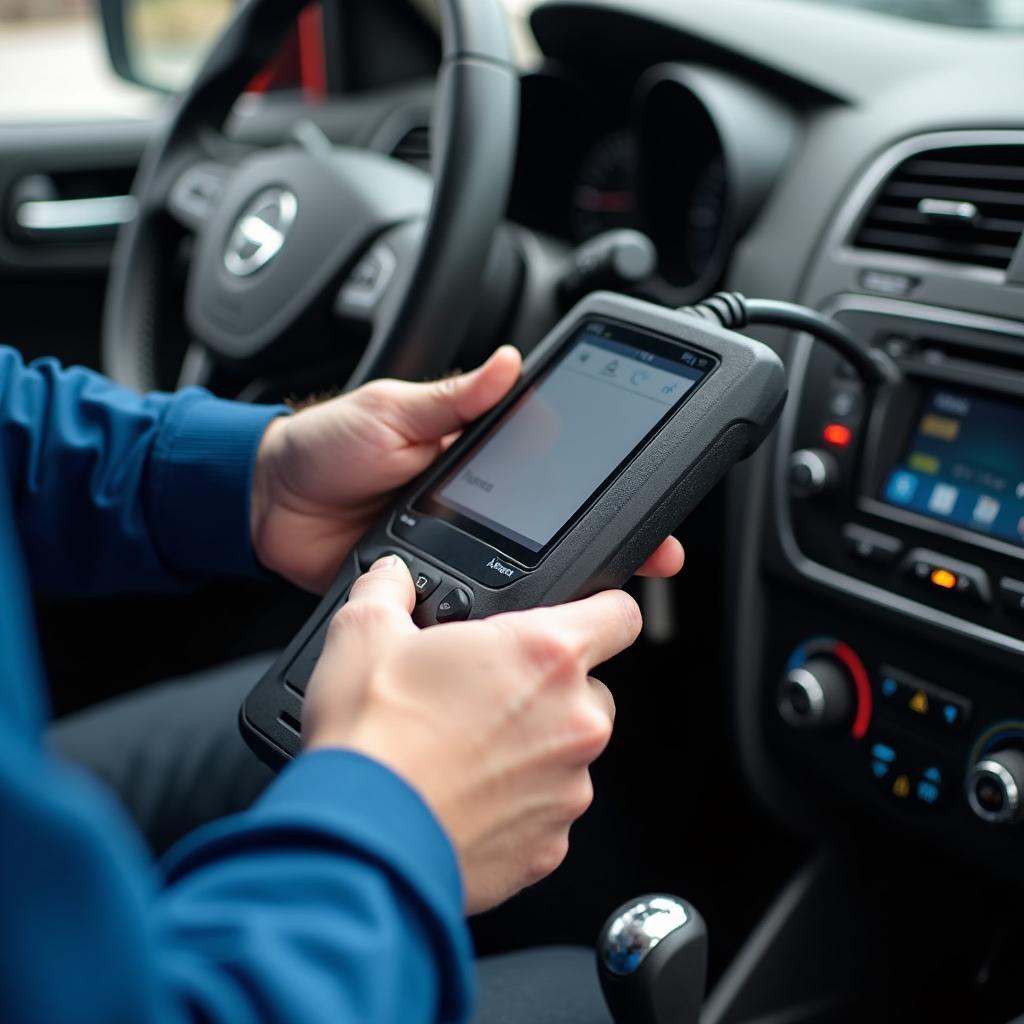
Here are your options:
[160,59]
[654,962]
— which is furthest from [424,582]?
[160,59]

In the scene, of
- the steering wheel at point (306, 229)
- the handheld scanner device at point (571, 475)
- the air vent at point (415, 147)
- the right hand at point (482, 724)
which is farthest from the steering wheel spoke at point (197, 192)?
the right hand at point (482, 724)

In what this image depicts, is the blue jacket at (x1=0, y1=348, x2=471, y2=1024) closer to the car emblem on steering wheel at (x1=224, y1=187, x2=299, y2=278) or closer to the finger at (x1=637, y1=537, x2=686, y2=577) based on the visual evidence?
the finger at (x1=637, y1=537, x2=686, y2=577)

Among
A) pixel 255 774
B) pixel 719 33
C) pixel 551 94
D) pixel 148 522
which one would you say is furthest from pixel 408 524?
pixel 551 94

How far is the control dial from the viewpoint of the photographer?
0.93 metres

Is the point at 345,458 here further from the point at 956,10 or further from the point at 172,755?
the point at 956,10

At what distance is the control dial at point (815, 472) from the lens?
0.93 m

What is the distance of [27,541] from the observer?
846 millimetres

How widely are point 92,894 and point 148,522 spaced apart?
20.3 inches

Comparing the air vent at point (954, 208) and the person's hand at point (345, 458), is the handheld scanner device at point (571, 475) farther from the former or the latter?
the air vent at point (954, 208)

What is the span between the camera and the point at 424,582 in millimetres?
680

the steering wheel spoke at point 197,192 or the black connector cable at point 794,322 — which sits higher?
the black connector cable at point 794,322

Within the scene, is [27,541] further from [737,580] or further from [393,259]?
[737,580]

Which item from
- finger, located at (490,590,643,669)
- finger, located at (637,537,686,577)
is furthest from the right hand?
finger, located at (637,537,686,577)

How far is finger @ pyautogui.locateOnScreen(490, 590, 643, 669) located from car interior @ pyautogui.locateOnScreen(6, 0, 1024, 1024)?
350 mm
